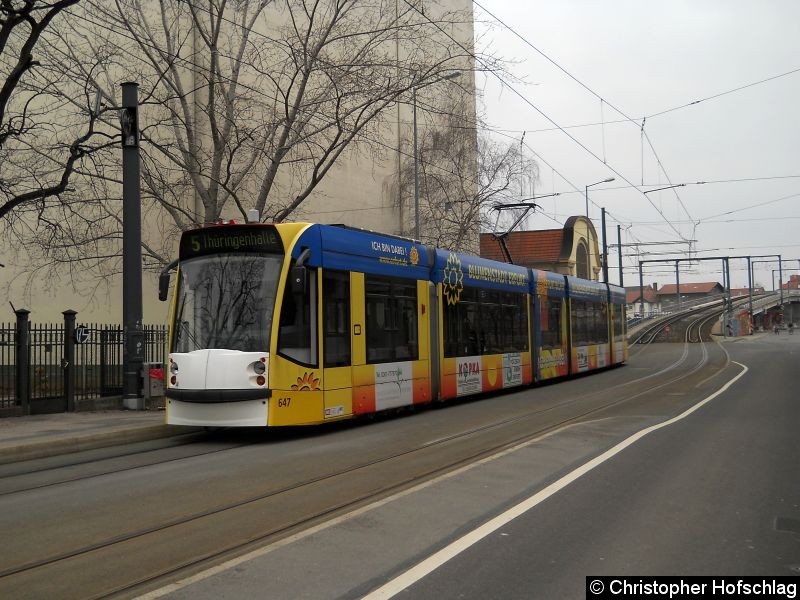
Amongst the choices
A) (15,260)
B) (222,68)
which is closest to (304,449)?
(15,260)

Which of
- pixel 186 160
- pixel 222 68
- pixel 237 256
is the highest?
pixel 222 68

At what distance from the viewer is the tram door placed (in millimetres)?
12125

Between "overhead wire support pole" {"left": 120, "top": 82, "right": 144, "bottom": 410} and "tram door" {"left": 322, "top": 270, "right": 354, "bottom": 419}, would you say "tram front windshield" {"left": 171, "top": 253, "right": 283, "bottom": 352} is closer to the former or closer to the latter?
"tram door" {"left": 322, "top": 270, "right": 354, "bottom": 419}

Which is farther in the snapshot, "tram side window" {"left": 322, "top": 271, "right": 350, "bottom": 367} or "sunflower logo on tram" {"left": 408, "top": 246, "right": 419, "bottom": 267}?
"sunflower logo on tram" {"left": 408, "top": 246, "right": 419, "bottom": 267}

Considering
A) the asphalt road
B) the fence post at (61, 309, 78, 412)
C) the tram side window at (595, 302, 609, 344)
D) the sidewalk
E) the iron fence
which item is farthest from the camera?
the tram side window at (595, 302, 609, 344)

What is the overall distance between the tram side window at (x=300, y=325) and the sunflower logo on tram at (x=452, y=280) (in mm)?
4969

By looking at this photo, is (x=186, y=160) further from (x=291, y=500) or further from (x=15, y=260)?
(x=291, y=500)

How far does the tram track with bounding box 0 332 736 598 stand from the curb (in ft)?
14.6

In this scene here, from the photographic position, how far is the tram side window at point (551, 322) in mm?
22484

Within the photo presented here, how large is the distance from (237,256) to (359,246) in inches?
87.8

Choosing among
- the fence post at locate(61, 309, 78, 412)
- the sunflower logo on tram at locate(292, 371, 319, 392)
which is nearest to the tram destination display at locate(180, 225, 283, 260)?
the sunflower logo on tram at locate(292, 371, 319, 392)

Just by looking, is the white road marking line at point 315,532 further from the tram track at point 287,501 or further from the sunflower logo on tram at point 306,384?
the sunflower logo on tram at point 306,384

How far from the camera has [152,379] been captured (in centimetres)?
1639

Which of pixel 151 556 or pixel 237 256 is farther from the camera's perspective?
pixel 237 256
